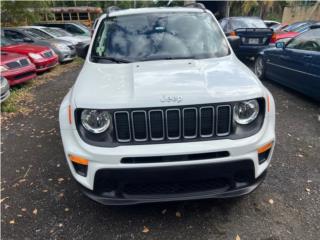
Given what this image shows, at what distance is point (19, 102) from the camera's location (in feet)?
Result: 22.7

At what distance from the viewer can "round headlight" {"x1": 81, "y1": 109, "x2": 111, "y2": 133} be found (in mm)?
2381

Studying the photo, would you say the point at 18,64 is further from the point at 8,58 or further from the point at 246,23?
the point at 246,23

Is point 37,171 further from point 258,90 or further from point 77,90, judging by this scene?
point 258,90

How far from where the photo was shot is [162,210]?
2893 millimetres

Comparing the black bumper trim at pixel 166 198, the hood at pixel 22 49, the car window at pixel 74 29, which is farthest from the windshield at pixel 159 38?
the car window at pixel 74 29

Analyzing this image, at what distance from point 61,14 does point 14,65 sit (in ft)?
86.5

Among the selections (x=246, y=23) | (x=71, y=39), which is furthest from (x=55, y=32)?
(x=246, y=23)

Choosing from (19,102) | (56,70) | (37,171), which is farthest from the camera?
(56,70)

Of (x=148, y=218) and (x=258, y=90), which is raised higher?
(x=258, y=90)

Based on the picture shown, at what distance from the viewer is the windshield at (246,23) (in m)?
9.94

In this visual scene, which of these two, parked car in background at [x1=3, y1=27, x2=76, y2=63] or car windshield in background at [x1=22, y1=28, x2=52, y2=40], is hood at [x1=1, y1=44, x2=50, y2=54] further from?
car windshield in background at [x1=22, y1=28, x2=52, y2=40]

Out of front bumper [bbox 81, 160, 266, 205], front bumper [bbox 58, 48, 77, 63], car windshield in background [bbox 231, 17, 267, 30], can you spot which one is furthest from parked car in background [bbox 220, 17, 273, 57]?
front bumper [bbox 81, 160, 266, 205]

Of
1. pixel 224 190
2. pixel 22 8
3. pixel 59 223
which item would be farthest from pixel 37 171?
pixel 22 8

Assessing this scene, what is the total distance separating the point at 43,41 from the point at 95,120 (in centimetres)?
1008
